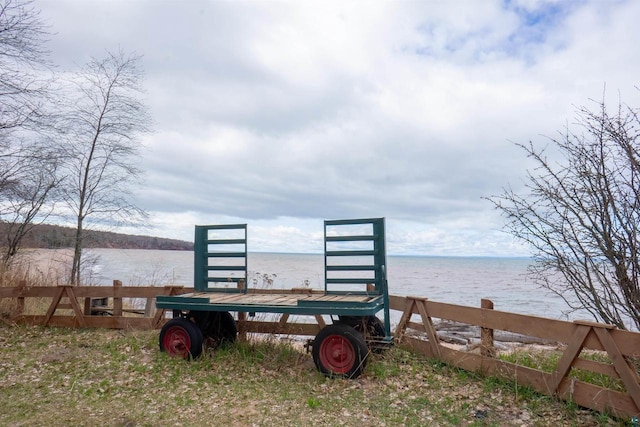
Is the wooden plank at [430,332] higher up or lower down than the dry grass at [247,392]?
higher up

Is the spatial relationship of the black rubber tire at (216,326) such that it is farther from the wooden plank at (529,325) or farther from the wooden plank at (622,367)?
the wooden plank at (622,367)

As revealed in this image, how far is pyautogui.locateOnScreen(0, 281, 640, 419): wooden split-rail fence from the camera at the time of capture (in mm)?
4922

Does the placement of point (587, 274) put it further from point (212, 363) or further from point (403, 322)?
point (212, 363)

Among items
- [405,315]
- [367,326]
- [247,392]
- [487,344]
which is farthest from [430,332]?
[247,392]

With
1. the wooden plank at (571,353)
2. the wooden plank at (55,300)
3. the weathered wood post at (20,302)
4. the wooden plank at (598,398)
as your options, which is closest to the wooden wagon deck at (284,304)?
the wooden plank at (571,353)

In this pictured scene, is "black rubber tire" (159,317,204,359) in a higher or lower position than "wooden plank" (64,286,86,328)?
lower

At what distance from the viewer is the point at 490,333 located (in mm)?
6516

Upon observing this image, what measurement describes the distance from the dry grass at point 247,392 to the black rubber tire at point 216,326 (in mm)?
514

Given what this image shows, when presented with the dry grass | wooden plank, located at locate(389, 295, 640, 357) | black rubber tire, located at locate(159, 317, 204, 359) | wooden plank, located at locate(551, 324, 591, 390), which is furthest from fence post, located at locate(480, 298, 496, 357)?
black rubber tire, located at locate(159, 317, 204, 359)

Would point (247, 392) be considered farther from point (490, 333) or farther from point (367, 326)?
point (490, 333)

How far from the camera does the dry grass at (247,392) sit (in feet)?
17.0

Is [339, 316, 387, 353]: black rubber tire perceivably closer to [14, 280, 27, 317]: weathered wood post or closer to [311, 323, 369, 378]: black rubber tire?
[311, 323, 369, 378]: black rubber tire

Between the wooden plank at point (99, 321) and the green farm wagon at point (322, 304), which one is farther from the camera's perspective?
the wooden plank at point (99, 321)

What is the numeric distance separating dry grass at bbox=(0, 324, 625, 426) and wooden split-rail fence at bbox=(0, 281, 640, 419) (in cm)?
20
